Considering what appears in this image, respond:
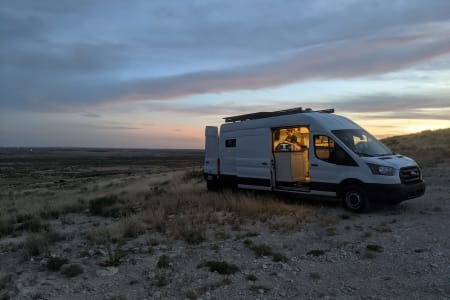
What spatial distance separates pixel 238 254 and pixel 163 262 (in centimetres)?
141

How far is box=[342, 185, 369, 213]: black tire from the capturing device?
1088cm

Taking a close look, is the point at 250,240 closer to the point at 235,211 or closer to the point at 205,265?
the point at 205,265

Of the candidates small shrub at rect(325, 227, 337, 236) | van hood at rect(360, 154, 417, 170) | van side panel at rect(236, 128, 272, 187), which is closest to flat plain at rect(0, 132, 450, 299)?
small shrub at rect(325, 227, 337, 236)

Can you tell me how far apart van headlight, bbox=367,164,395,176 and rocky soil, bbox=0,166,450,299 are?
44.6 inches

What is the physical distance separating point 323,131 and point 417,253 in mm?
5239

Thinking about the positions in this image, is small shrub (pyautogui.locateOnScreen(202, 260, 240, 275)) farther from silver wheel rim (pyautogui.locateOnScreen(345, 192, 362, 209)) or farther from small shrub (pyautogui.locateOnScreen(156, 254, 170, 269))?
silver wheel rim (pyautogui.locateOnScreen(345, 192, 362, 209))

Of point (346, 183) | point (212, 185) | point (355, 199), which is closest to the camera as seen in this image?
point (355, 199)

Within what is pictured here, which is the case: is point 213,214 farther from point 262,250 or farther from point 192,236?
point 262,250

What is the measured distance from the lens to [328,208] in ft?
38.7

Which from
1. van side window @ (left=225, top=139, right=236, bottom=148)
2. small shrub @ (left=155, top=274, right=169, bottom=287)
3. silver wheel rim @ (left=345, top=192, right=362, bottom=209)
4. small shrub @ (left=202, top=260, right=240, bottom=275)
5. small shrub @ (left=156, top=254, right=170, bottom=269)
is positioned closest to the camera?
small shrub @ (left=155, top=274, right=169, bottom=287)

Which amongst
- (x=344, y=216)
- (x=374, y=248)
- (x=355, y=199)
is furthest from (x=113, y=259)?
(x=355, y=199)

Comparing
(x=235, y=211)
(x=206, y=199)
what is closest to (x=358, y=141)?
(x=235, y=211)

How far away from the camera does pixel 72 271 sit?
6820 millimetres

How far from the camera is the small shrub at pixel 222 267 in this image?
6689 millimetres
